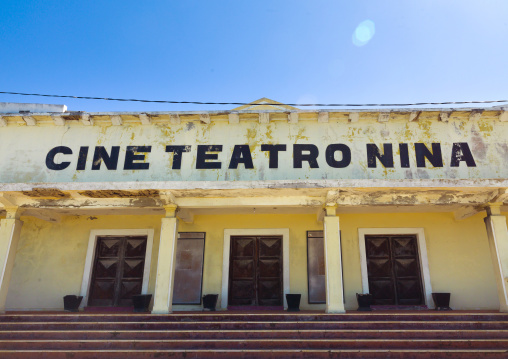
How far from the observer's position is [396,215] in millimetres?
9438

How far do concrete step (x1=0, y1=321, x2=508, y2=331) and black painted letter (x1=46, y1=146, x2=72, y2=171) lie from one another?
131 inches

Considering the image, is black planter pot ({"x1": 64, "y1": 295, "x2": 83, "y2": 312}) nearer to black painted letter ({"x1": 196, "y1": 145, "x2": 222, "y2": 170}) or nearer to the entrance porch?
the entrance porch

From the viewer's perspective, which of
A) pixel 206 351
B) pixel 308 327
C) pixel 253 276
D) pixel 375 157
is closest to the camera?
pixel 206 351

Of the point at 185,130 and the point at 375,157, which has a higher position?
the point at 185,130

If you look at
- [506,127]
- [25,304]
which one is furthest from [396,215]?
[25,304]

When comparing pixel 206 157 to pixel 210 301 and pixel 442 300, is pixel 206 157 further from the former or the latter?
pixel 442 300

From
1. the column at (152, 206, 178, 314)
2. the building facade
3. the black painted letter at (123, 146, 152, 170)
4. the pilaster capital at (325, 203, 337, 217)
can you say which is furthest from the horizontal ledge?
the black painted letter at (123, 146, 152, 170)

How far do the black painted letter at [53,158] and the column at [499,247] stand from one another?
8.61 m

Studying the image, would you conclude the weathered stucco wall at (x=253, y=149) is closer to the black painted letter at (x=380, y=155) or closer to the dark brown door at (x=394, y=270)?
the black painted letter at (x=380, y=155)

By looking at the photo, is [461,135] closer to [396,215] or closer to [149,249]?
[396,215]

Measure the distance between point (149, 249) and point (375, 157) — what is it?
5466 millimetres

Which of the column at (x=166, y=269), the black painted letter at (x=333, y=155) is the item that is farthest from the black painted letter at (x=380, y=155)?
the column at (x=166, y=269)

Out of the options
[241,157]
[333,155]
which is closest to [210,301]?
[241,157]

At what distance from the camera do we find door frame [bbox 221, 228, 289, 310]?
8.96 m
